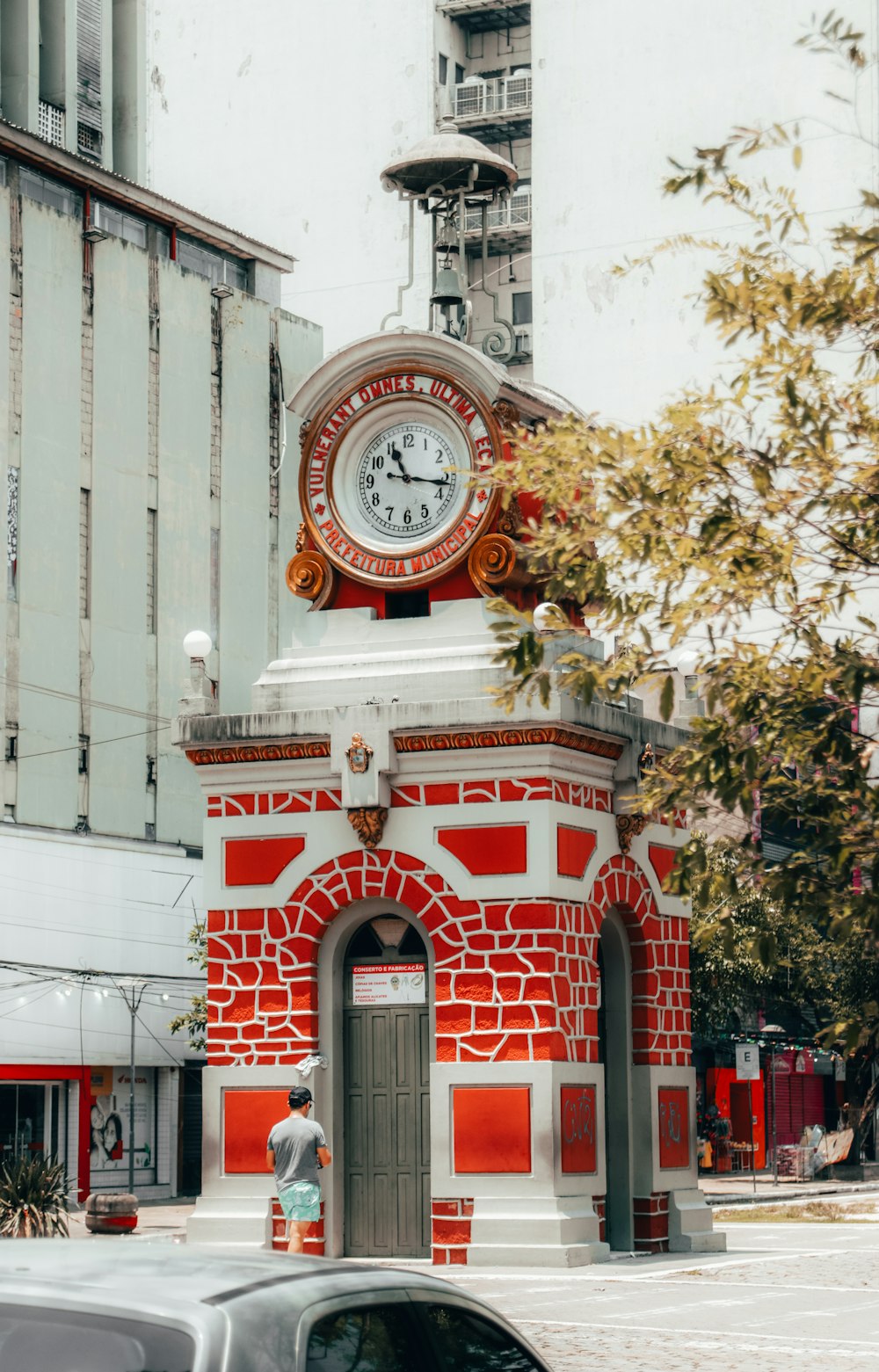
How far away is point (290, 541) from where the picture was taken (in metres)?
55.4

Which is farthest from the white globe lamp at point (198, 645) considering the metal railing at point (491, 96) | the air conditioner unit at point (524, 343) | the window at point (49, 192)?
the metal railing at point (491, 96)

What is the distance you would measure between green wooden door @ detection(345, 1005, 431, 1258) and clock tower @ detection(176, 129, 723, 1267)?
27 millimetres

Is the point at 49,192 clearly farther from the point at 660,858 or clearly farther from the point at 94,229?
the point at 660,858

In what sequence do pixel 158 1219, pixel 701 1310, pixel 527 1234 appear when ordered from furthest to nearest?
1. pixel 158 1219
2. pixel 527 1234
3. pixel 701 1310

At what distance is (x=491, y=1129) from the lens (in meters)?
20.6

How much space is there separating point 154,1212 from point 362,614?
19402 millimetres

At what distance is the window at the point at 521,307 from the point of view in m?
76.9

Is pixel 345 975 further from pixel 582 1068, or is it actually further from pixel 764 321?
pixel 764 321

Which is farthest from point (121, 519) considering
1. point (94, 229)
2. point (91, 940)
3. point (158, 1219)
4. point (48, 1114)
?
point (158, 1219)

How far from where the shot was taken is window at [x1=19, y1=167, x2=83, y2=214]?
48469 mm

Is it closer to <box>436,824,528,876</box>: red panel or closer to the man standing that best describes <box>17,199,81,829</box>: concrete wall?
<box>436,824,528,876</box>: red panel

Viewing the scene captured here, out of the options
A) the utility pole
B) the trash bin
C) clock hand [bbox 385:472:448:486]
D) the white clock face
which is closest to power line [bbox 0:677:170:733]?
the utility pole

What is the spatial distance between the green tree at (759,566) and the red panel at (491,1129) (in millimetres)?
9124

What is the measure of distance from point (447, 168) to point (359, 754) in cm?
757
